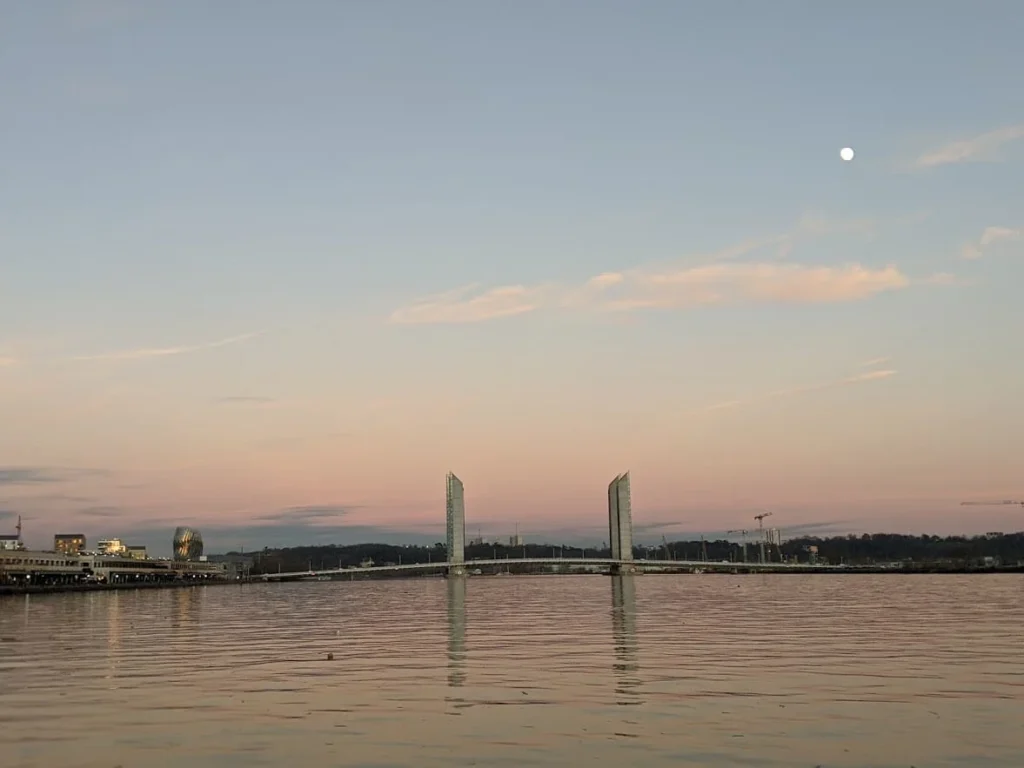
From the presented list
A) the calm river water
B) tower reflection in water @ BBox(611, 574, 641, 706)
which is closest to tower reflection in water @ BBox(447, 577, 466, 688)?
the calm river water

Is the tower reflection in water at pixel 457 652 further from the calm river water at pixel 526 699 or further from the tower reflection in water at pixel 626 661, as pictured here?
the tower reflection in water at pixel 626 661

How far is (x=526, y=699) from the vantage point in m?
32.4

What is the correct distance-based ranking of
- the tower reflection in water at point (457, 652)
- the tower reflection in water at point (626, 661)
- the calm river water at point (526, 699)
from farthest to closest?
1. the tower reflection in water at point (457, 652)
2. the tower reflection in water at point (626, 661)
3. the calm river water at point (526, 699)

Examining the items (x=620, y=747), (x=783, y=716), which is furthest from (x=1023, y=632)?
(x=620, y=747)

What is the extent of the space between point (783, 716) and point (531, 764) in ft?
29.9

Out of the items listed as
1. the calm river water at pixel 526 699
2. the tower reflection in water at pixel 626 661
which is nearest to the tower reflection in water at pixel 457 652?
the calm river water at pixel 526 699

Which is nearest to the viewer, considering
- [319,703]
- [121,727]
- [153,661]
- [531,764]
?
[531,764]

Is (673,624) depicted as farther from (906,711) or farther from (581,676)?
(906,711)

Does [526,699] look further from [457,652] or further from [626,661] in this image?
[457,652]

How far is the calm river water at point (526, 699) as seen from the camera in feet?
78.8

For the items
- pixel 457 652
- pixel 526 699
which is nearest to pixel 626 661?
pixel 457 652

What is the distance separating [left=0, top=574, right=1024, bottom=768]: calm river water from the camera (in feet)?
78.8

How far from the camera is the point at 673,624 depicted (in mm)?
71688

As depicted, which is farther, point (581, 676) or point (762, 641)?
point (762, 641)
